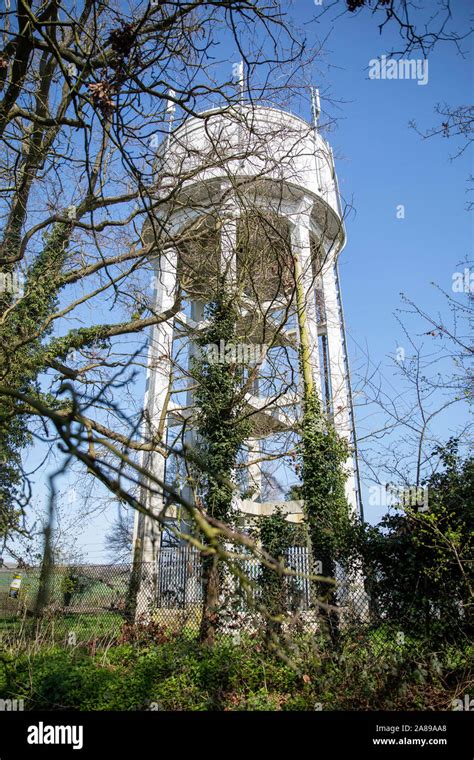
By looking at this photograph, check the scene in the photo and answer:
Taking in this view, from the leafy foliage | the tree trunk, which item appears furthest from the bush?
the tree trunk

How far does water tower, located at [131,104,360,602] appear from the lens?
6934 millimetres

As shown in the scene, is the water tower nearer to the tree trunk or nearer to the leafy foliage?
the tree trunk

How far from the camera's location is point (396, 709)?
5516 mm

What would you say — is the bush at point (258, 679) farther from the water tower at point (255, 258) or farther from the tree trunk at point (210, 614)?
the water tower at point (255, 258)

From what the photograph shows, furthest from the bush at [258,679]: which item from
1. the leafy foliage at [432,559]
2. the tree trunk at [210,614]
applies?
the tree trunk at [210,614]

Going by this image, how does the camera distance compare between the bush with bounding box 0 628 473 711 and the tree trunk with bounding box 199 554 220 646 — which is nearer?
the bush with bounding box 0 628 473 711

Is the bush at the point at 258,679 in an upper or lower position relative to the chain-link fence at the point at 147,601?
lower

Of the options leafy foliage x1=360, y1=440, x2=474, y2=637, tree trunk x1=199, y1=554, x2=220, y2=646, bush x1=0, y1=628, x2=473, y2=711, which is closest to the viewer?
bush x1=0, y1=628, x2=473, y2=711

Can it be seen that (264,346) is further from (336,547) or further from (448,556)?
(448,556)

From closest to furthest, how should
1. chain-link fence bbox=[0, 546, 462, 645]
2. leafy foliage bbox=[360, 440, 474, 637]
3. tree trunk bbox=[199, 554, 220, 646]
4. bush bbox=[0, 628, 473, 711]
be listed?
bush bbox=[0, 628, 473, 711] < leafy foliage bbox=[360, 440, 474, 637] < chain-link fence bbox=[0, 546, 462, 645] < tree trunk bbox=[199, 554, 220, 646]

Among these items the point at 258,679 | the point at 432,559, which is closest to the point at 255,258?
the point at 432,559

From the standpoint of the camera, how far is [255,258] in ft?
33.2

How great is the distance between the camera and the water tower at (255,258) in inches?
273

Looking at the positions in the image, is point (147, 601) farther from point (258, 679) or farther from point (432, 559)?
point (432, 559)
